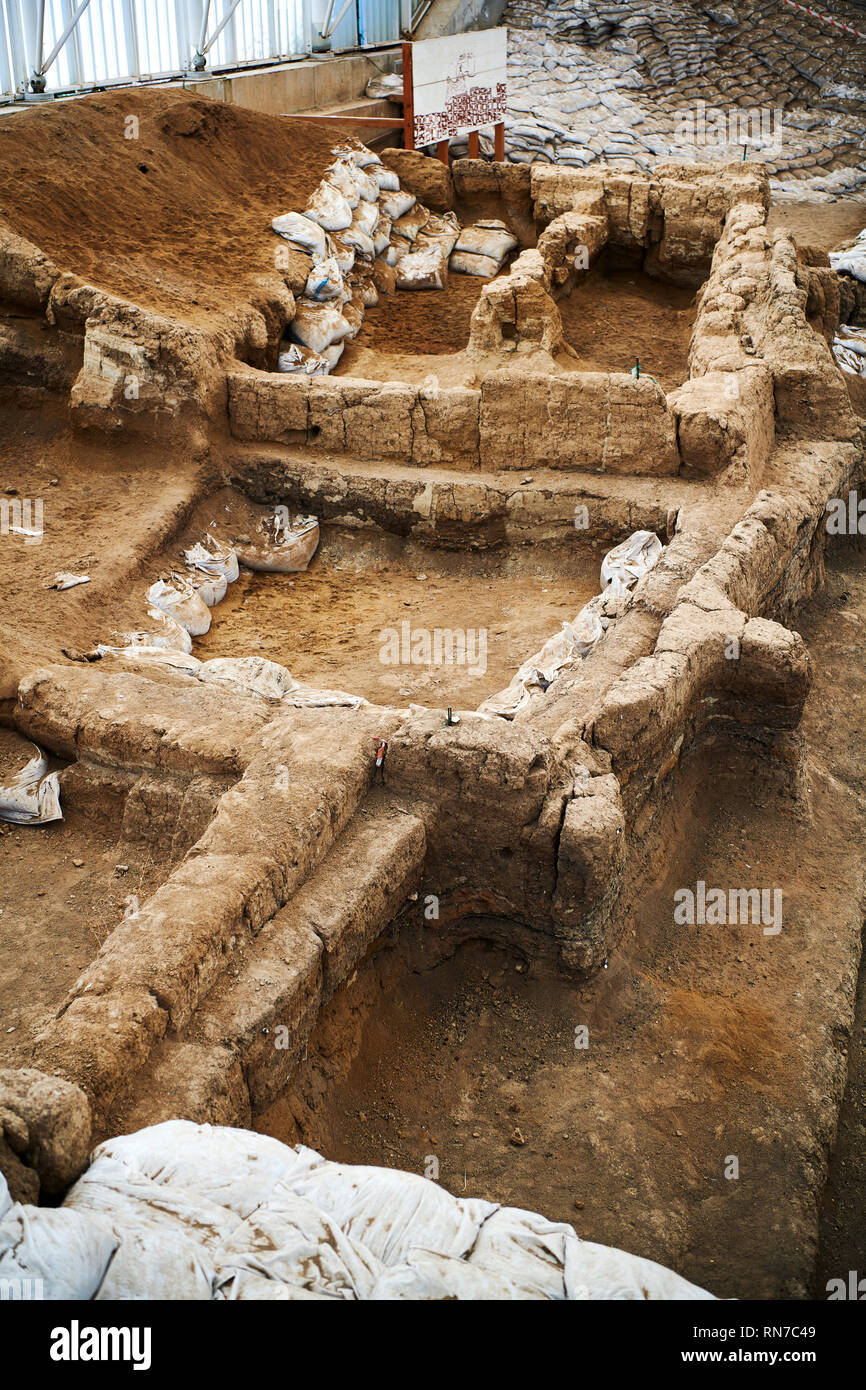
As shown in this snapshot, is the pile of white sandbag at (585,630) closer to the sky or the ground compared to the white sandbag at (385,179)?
closer to the ground

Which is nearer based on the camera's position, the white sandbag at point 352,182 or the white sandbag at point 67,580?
the white sandbag at point 67,580

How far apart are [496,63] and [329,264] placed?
4451mm

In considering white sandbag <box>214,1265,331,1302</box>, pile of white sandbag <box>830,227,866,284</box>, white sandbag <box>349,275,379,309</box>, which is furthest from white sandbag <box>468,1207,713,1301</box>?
pile of white sandbag <box>830,227,866,284</box>

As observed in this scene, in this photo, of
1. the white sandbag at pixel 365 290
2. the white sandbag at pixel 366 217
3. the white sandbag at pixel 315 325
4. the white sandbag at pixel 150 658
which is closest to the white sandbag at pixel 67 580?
the white sandbag at pixel 150 658

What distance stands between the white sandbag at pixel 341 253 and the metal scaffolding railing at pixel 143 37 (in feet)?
9.81

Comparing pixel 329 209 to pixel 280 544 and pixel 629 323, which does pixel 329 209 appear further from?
pixel 280 544

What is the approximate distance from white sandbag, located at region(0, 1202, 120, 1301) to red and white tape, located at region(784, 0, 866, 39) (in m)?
20.8

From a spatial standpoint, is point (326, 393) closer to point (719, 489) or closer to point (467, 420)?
point (467, 420)

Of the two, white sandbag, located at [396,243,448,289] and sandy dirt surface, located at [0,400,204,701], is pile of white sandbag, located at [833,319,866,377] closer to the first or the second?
white sandbag, located at [396,243,448,289]

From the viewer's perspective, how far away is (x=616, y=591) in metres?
6.75

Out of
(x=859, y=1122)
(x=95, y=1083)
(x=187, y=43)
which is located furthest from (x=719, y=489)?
(x=187, y=43)

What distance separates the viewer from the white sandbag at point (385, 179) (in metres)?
12.9

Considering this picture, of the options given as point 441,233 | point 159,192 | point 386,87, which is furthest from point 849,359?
point 386,87

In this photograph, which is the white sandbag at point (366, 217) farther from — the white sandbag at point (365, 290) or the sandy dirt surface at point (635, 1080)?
the sandy dirt surface at point (635, 1080)
